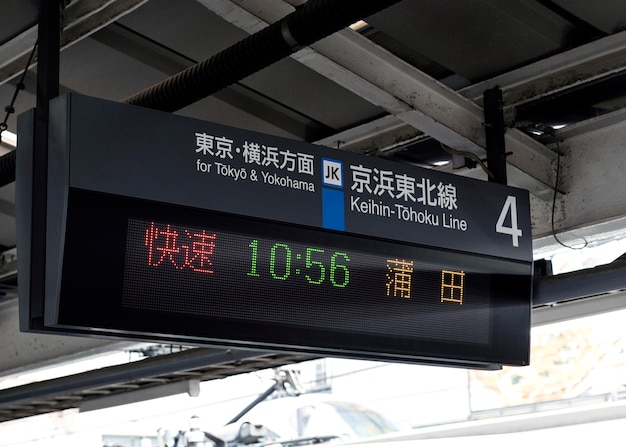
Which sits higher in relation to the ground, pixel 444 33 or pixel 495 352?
pixel 444 33

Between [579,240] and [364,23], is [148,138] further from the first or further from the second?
[579,240]

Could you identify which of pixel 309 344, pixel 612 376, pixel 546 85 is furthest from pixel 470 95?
pixel 612 376

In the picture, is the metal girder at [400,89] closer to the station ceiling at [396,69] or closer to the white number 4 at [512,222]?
the station ceiling at [396,69]

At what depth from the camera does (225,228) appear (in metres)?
2.99

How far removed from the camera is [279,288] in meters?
3.05

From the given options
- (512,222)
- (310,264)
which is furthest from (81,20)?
(512,222)

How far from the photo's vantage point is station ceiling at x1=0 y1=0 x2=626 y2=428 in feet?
12.2

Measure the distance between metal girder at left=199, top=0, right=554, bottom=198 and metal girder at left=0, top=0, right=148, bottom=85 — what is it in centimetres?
45

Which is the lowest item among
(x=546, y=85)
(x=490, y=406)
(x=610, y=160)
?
(x=490, y=406)

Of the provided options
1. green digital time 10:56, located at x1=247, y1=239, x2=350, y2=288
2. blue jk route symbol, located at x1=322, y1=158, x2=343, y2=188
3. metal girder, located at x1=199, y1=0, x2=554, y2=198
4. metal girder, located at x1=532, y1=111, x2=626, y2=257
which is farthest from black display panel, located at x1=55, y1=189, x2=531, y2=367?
metal girder, located at x1=532, y1=111, x2=626, y2=257

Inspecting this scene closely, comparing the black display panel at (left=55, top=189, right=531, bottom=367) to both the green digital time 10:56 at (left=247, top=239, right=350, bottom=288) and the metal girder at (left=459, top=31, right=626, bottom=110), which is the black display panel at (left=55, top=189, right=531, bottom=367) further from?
the metal girder at (left=459, top=31, right=626, bottom=110)

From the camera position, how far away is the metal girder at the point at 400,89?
3441 mm

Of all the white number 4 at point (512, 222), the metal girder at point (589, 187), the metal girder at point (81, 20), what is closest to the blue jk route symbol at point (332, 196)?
the white number 4 at point (512, 222)

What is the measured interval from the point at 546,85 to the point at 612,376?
12466mm
